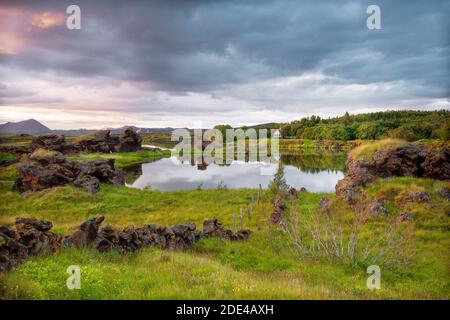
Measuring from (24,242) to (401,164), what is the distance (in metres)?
39.3

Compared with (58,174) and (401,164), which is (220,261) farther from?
(58,174)

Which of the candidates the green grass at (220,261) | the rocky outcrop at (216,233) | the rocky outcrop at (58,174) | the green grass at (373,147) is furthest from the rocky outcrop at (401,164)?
the rocky outcrop at (58,174)

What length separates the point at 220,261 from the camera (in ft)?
54.5

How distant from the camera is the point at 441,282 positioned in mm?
16484

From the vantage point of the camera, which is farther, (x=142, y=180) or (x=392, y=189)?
(x=142, y=180)

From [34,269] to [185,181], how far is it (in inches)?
2261

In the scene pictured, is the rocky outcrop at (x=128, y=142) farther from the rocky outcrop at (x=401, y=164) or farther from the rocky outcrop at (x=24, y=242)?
the rocky outcrop at (x=24, y=242)

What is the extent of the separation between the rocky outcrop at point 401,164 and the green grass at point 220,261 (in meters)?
2.29

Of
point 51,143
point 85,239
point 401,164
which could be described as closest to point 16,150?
point 51,143

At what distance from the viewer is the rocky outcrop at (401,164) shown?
38438 mm

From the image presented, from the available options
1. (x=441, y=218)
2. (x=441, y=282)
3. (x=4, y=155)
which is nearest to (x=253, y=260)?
(x=441, y=282)

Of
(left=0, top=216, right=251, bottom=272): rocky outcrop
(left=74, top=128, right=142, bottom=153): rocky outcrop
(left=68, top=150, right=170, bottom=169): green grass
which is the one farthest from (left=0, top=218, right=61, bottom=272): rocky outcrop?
(left=74, top=128, right=142, bottom=153): rocky outcrop
